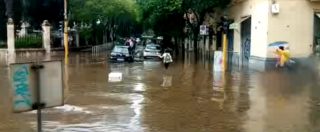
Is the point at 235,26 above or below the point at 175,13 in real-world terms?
below

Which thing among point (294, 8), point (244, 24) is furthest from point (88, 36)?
point (294, 8)

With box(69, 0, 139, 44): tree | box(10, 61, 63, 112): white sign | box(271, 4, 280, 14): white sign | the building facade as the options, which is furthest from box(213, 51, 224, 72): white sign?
box(69, 0, 139, 44): tree

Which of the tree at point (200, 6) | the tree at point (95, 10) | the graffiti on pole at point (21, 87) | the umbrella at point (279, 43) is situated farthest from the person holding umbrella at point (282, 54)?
the tree at point (95, 10)

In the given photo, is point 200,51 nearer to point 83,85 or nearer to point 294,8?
point 294,8

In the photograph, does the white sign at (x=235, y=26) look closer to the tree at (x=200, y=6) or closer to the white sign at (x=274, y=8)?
the tree at (x=200, y=6)

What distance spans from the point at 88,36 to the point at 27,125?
2231 inches

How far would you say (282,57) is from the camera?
29500 mm

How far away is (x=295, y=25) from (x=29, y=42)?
24.2 metres

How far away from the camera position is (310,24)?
31.2m

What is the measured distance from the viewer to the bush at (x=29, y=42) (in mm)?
46763

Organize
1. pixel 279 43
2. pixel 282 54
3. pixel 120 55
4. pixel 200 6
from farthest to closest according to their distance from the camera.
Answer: pixel 120 55, pixel 200 6, pixel 279 43, pixel 282 54

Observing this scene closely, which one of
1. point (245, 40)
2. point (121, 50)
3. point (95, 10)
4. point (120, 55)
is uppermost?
point (95, 10)

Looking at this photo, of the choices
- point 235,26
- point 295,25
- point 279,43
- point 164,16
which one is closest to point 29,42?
point 164,16

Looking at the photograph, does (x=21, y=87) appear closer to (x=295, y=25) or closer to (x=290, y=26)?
(x=290, y=26)
